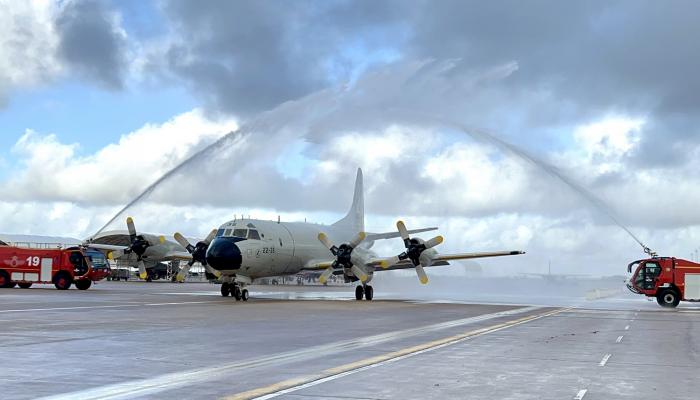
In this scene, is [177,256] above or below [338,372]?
above

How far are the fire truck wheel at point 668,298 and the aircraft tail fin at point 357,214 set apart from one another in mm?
23204

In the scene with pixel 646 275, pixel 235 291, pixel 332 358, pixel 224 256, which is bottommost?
pixel 332 358

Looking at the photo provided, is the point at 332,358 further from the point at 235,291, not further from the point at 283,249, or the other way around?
the point at 283,249

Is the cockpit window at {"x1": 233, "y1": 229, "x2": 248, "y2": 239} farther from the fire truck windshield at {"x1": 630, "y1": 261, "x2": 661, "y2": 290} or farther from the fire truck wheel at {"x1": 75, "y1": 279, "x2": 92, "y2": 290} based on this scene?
the fire truck windshield at {"x1": 630, "y1": 261, "x2": 661, "y2": 290}

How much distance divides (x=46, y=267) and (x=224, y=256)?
1772 centimetres

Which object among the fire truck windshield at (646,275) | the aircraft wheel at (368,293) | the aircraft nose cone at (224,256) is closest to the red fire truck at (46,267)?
the aircraft nose cone at (224,256)

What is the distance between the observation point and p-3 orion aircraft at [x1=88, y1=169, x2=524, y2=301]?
1576 inches

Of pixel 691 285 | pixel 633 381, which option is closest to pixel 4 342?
pixel 633 381

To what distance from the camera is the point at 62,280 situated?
5081cm

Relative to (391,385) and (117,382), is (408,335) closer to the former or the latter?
(391,385)

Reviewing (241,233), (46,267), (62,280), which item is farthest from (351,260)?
(46,267)

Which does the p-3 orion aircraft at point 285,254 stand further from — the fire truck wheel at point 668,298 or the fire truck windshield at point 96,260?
the fire truck wheel at point 668,298

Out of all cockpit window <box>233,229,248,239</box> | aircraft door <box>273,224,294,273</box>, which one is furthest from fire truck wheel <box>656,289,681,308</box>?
cockpit window <box>233,229,248,239</box>

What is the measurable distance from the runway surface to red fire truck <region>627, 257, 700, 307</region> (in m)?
17.0
